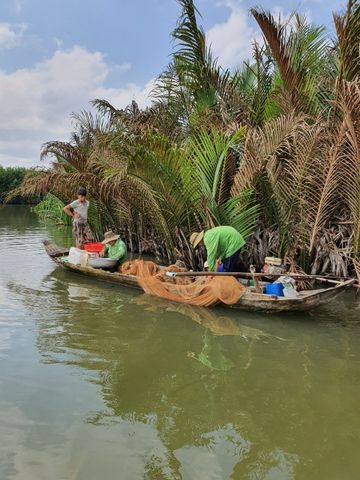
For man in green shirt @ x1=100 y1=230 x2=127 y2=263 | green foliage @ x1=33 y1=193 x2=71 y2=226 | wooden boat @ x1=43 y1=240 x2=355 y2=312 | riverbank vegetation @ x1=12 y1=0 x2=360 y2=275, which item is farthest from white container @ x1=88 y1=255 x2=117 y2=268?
green foliage @ x1=33 y1=193 x2=71 y2=226

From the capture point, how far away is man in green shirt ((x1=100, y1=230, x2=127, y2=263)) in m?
9.52

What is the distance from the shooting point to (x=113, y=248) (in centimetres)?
971

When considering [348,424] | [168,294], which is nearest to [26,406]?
[348,424]

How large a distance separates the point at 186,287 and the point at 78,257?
3.37 m

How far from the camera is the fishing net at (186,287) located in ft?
22.5

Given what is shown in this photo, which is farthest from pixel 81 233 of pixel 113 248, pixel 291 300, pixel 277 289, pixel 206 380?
pixel 206 380

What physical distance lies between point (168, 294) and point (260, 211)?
9.47 feet

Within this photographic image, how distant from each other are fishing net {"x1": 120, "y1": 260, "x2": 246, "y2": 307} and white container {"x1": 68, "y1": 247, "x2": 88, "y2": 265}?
4.16 feet

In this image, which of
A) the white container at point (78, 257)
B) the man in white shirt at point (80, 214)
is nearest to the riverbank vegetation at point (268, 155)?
the man in white shirt at point (80, 214)

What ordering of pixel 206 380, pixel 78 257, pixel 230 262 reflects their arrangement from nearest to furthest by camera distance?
pixel 206 380, pixel 230 262, pixel 78 257

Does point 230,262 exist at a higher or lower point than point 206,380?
higher

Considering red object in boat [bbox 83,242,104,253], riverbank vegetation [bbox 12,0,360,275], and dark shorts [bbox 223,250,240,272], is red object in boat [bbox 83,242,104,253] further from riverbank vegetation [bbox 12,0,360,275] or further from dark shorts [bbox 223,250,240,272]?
dark shorts [bbox 223,250,240,272]

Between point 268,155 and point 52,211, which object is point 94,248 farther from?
point 52,211

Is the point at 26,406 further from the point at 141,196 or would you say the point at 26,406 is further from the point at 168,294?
the point at 141,196
